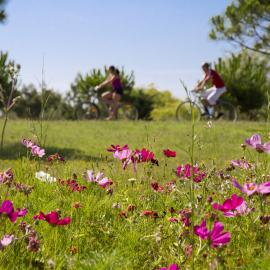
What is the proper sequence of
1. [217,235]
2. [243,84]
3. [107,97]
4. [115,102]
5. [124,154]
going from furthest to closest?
[243,84] → [107,97] → [115,102] → [124,154] → [217,235]

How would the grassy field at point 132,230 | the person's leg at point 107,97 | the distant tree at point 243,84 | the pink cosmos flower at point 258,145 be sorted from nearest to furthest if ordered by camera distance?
the grassy field at point 132,230
the pink cosmos flower at point 258,145
the person's leg at point 107,97
the distant tree at point 243,84

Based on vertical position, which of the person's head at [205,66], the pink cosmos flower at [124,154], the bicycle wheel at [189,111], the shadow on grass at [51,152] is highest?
the person's head at [205,66]

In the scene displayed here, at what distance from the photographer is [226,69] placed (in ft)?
91.7

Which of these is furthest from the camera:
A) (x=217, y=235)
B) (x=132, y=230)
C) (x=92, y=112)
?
(x=92, y=112)

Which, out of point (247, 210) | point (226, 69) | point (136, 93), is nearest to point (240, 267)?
point (247, 210)

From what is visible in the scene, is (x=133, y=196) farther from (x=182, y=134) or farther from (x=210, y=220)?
(x=182, y=134)

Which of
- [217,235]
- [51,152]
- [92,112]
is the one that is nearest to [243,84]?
[92,112]

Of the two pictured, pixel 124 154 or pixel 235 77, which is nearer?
pixel 124 154

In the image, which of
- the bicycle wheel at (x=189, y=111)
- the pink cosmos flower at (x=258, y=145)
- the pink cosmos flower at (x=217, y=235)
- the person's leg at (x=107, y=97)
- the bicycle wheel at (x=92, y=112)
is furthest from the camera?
the bicycle wheel at (x=92, y=112)

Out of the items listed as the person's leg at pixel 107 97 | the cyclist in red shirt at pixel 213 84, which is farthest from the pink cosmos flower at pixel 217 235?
the person's leg at pixel 107 97

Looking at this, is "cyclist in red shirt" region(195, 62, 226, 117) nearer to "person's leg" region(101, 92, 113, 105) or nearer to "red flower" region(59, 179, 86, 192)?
"person's leg" region(101, 92, 113, 105)

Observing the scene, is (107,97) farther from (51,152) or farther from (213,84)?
(51,152)

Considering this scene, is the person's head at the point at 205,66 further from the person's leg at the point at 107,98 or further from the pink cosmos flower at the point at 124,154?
the pink cosmos flower at the point at 124,154

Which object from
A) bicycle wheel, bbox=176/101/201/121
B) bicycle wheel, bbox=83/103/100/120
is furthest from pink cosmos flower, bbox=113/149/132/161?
bicycle wheel, bbox=83/103/100/120
